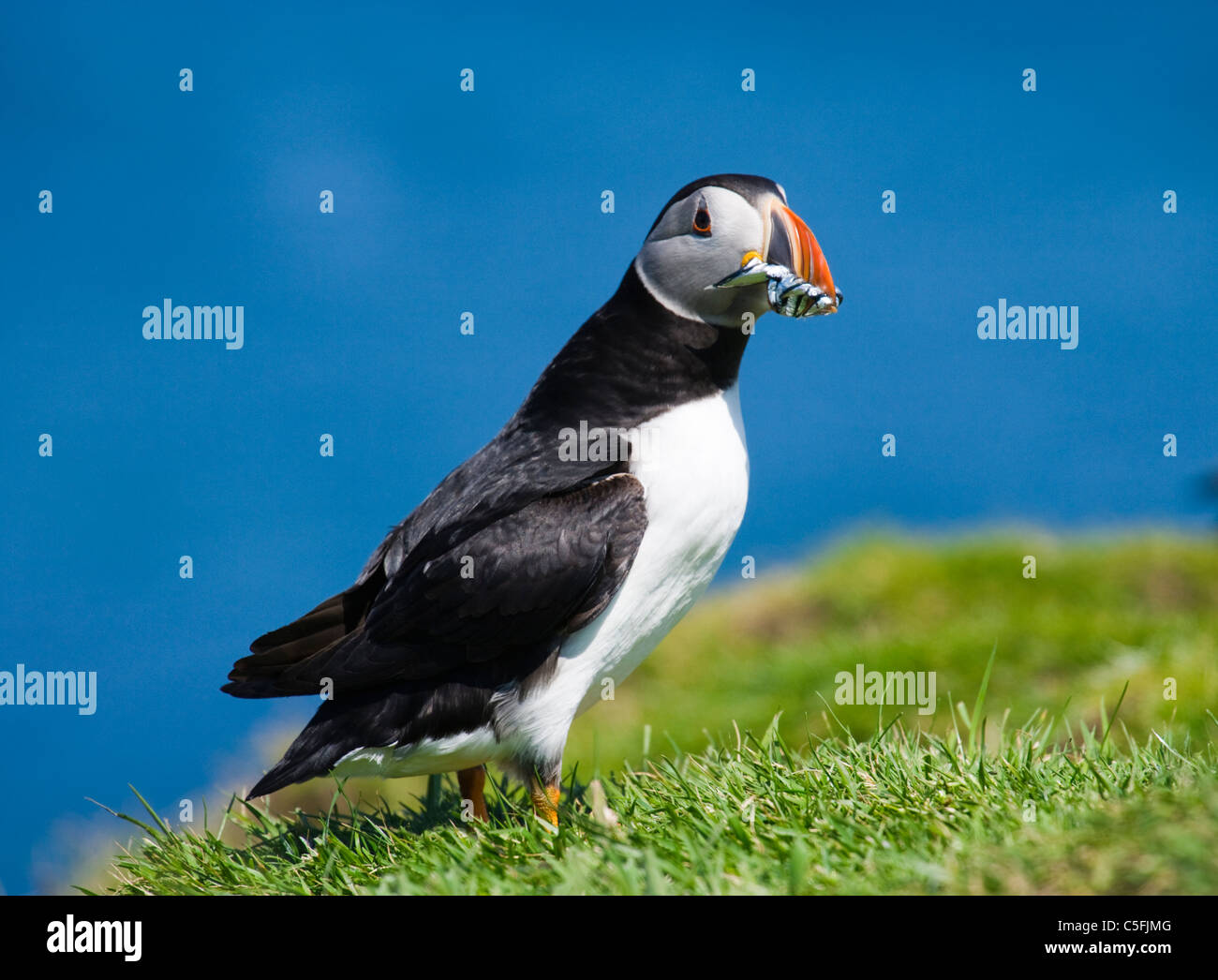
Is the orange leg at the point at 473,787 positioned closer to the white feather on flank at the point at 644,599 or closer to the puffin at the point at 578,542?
the puffin at the point at 578,542

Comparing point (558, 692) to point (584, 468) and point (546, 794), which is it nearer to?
point (546, 794)

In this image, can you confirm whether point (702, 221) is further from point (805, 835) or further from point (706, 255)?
point (805, 835)

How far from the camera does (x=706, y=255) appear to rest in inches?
209

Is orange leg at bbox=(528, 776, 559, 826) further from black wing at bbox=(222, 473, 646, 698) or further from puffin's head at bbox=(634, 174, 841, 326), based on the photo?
puffin's head at bbox=(634, 174, 841, 326)

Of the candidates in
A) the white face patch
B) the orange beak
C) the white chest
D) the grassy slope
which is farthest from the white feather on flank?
the orange beak

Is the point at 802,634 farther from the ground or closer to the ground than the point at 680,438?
closer to the ground

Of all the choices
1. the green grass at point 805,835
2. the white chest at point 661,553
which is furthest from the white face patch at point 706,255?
the green grass at point 805,835

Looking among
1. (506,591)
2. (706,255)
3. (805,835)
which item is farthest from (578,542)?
(805,835)
